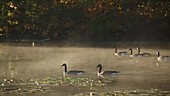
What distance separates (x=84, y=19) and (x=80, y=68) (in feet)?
104

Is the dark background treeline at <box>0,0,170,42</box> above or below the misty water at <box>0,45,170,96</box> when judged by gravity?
above

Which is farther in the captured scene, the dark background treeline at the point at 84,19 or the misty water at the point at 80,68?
the dark background treeline at the point at 84,19

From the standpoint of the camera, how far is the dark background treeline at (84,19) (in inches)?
2240

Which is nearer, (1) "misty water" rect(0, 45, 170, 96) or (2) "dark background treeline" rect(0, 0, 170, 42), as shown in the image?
(1) "misty water" rect(0, 45, 170, 96)

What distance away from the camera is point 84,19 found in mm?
59875

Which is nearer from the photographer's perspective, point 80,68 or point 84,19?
point 80,68

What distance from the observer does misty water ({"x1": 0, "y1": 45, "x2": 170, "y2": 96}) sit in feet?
69.6

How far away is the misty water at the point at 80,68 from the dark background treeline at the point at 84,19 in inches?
656

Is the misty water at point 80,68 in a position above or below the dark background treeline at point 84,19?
below

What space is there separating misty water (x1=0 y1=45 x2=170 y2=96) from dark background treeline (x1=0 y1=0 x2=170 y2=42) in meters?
16.7

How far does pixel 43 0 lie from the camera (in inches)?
2352

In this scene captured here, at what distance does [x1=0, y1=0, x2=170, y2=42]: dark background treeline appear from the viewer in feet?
187

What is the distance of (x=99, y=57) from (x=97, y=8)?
2489 centimetres

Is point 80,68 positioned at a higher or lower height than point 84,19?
lower
